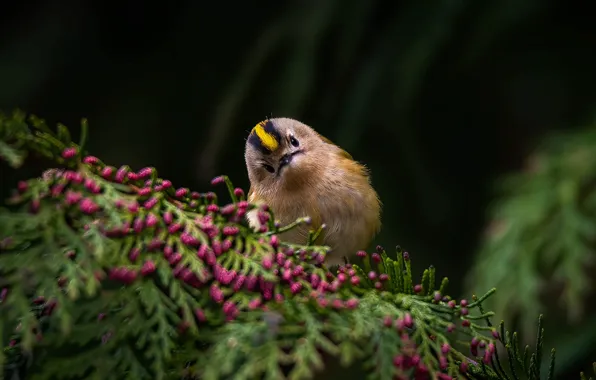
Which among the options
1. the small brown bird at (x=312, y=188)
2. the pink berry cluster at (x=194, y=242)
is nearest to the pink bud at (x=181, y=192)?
the pink berry cluster at (x=194, y=242)

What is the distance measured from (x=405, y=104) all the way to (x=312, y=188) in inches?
18.2

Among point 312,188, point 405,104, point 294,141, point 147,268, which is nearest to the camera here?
point 147,268

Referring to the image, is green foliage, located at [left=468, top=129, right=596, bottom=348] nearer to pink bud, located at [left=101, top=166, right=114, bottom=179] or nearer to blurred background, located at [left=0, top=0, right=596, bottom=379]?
blurred background, located at [left=0, top=0, right=596, bottom=379]

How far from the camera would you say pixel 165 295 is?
0.69 meters

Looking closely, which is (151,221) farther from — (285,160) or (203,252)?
(285,160)

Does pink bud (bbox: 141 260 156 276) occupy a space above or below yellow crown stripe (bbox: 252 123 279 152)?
below

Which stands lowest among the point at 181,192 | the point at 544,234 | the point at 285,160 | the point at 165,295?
the point at 165,295

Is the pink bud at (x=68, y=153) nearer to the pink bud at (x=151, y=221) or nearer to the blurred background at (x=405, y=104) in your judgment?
the pink bud at (x=151, y=221)

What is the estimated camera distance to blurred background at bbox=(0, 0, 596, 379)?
169 cm

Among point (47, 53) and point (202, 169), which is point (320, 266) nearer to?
point (202, 169)

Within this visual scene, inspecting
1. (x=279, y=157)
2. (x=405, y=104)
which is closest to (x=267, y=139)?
(x=279, y=157)

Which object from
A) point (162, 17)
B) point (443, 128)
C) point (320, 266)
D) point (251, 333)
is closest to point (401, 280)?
point (320, 266)

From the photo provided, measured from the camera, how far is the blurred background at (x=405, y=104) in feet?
5.54

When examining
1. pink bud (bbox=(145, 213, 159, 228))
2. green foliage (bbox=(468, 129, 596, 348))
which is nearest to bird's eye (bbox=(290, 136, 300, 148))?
green foliage (bbox=(468, 129, 596, 348))
